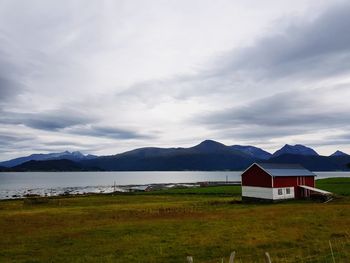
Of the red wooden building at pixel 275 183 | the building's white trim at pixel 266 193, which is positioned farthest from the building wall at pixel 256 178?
the building's white trim at pixel 266 193

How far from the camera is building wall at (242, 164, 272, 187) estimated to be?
71188 millimetres

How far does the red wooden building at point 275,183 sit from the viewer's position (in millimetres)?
70619

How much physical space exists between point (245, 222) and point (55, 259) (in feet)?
70.9

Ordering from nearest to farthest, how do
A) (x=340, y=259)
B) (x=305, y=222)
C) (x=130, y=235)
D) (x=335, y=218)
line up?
1. (x=340, y=259)
2. (x=130, y=235)
3. (x=305, y=222)
4. (x=335, y=218)

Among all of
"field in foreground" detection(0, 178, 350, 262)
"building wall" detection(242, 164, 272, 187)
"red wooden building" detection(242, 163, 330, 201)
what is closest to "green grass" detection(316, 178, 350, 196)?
"red wooden building" detection(242, 163, 330, 201)

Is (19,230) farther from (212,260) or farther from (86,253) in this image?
(212,260)

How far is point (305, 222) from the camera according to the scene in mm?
38344

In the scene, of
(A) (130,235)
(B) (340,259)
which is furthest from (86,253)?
(B) (340,259)

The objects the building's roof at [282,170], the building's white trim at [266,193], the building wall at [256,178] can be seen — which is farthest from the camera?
the building's roof at [282,170]

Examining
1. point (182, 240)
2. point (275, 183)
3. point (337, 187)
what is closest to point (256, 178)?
point (275, 183)

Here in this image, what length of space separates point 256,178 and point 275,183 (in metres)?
4.68

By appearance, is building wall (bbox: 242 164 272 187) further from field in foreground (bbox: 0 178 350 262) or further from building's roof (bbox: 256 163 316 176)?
field in foreground (bbox: 0 178 350 262)

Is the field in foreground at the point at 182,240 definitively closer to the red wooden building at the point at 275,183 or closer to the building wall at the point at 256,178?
the red wooden building at the point at 275,183

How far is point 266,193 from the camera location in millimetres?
71250
